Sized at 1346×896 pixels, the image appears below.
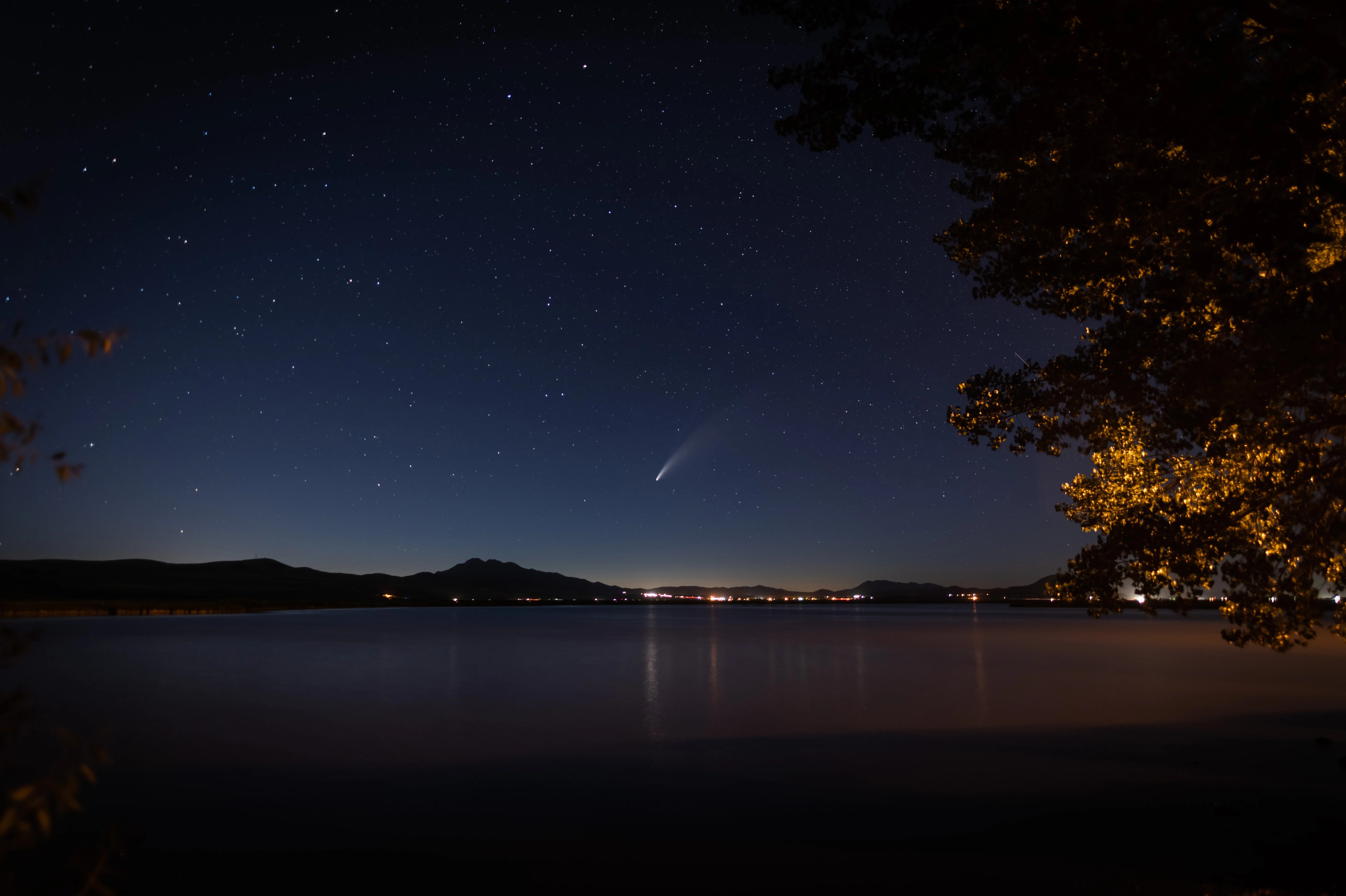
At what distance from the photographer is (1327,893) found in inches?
316

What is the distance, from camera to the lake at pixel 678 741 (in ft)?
38.2

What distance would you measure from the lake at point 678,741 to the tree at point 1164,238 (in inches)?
165

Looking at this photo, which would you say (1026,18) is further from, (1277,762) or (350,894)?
(1277,762)

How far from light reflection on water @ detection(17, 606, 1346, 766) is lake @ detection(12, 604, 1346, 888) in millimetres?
191

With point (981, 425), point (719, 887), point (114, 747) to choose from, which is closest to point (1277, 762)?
point (981, 425)

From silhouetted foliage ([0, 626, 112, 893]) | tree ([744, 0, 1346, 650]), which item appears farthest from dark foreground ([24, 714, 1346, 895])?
silhouetted foliage ([0, 626, 112, 893])

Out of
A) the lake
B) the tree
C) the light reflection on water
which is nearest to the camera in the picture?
the tree

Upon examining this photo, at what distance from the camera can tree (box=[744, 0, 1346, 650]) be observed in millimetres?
7992

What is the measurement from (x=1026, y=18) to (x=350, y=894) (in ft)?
38.5

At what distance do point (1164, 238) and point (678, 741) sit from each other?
1414 centimetres

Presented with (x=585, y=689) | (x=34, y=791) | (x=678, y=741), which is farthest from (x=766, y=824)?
(x=585, y=689)

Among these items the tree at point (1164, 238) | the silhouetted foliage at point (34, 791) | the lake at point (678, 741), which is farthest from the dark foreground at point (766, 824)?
the silhouetted foliage at point (34, 791)

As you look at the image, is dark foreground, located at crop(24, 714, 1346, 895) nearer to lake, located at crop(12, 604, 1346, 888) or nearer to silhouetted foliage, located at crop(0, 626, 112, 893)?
lake, located at crop(12, 604, 1346, 888)

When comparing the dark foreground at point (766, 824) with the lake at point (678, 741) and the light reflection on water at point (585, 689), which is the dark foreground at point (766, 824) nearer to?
the lake at point (678, 741)
